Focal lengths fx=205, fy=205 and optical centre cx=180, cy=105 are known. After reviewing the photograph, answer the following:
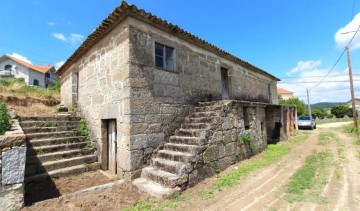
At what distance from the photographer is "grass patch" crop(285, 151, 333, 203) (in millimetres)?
3885

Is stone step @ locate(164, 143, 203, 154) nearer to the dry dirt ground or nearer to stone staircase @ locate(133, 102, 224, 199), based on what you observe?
stone staircase @ locate(133, 102, 224, 199)

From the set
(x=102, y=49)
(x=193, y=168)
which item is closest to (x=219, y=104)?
(x=193, y=168)

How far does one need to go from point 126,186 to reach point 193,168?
1.61m

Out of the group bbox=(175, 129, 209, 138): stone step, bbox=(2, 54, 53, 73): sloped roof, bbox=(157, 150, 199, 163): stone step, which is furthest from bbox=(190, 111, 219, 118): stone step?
bbox=(2, 54, 53, 73): sloped roof

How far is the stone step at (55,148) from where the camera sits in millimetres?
5666

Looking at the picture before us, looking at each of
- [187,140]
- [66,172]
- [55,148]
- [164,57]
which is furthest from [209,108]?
[55,148]

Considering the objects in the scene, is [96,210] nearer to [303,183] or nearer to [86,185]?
[86,185]

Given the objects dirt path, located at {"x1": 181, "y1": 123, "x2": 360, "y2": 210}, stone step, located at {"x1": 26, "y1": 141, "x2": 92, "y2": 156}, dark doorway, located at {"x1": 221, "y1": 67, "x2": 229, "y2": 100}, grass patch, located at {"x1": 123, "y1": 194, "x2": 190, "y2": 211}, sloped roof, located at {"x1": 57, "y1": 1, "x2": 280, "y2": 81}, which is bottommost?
grass patch, located at {"x1": 123, "y1": 194, "x2": 190, "y2": 211}

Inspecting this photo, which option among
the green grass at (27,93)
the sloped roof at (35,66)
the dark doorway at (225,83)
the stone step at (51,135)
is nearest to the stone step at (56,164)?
the stone step at (51,135)

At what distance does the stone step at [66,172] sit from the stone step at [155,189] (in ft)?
6.34

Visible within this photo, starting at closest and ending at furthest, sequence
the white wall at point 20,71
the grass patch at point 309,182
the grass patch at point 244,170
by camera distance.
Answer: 1. the grass patch at point 309,182
2. the grass patch at point 244,170
3. the white wall at point 20,71

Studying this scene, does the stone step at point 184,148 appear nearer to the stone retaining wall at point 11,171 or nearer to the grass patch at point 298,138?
the stone retaining wall at point 11,171

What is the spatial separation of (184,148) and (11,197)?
347 centimetres

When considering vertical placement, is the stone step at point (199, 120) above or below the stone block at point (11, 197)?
above
